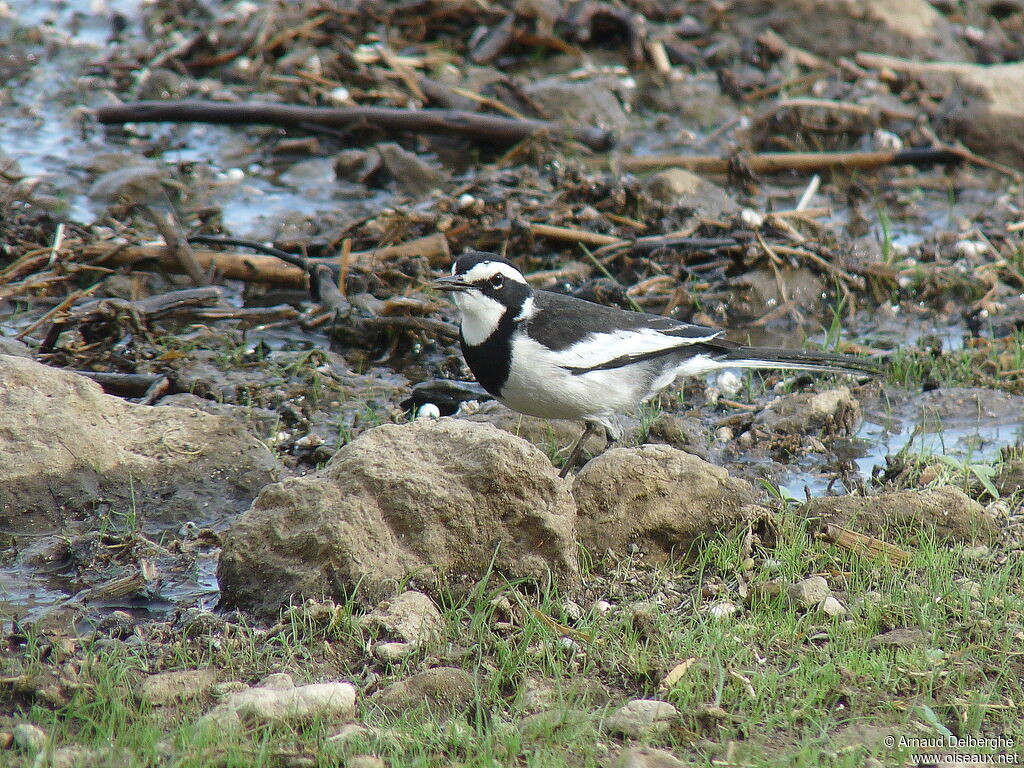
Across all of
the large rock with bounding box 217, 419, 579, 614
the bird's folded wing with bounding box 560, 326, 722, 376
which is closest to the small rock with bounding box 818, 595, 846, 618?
the large rock with bounding box 217, 419, 579, 614

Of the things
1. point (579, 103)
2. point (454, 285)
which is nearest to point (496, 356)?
point (454, 285)

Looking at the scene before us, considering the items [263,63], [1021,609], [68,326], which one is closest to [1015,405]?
[1021,609]

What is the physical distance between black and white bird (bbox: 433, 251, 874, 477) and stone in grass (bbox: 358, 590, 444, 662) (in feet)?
4.69

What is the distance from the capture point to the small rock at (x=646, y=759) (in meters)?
3.23

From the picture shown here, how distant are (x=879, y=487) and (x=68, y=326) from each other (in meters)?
4.23

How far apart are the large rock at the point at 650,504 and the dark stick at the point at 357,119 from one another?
4.88 m

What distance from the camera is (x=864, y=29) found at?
10922 mm

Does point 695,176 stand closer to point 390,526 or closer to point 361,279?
point 361,279

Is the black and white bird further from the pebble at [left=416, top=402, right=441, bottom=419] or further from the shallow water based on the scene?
the shallow water

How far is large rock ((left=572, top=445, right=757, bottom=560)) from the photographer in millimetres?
4602

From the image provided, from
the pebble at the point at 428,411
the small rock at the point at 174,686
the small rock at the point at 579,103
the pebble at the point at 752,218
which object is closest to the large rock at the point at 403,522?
the small rock at the point at 174,686

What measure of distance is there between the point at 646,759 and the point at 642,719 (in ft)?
0.80

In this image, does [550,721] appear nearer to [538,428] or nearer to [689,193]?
[538,428]

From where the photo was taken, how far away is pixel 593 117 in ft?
31.7
